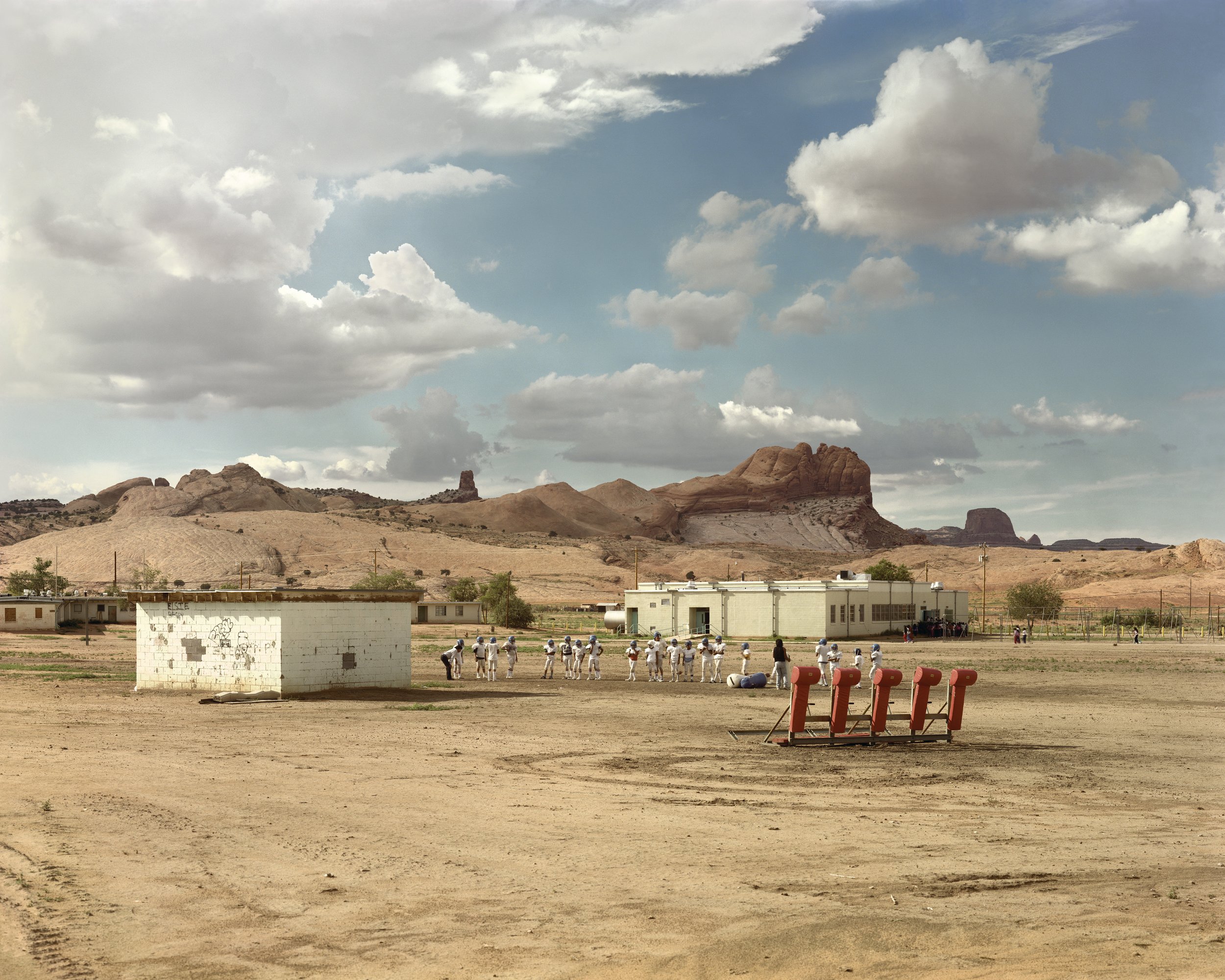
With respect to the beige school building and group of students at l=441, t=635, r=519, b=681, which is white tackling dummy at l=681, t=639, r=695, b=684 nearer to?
group of students at l=441, t=635, r=519, b=681

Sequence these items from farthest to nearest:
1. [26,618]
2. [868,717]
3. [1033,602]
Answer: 1. [1033,602]
2. [26,618]
3. [868,717]

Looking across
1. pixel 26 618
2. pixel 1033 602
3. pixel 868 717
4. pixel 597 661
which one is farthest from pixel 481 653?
pixel 1033 602

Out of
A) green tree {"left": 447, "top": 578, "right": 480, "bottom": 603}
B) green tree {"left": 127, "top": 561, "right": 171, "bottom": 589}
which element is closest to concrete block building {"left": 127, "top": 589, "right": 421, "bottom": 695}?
green tree {"left": 447, "top": 578, "right": 480, "bottom": 603}

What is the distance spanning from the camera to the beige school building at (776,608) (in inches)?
2724

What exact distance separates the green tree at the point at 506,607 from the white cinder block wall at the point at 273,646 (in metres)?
46.9

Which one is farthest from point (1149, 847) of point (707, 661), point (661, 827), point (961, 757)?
point (707, 661)

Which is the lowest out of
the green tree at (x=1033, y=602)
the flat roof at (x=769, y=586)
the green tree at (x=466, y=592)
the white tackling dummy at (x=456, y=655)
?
the green tree at (x=1033, y=602)

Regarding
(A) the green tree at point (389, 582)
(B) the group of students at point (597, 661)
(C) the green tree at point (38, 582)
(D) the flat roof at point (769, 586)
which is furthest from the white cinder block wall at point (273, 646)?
(C) the green tree at point (38, 582)

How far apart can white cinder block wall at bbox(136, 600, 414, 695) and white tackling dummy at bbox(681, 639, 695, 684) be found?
37.1 feet

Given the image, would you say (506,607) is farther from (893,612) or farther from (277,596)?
(277,596)

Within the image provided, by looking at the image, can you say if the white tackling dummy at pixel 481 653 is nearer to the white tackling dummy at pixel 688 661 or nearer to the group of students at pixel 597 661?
the group of students at pixel 597 661

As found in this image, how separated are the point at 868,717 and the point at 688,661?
1840 centimetres

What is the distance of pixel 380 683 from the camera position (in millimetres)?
32531

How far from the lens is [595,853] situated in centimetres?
1196
